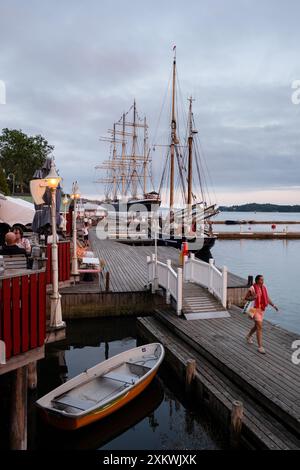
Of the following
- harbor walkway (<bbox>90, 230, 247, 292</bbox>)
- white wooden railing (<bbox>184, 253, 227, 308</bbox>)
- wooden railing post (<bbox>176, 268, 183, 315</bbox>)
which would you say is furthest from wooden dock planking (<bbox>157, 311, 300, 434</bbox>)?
harbor walkway (<bbox>90, 230, 247, 292</bbox>)

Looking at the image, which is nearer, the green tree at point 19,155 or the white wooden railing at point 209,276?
the white wooden railing at point 209,276

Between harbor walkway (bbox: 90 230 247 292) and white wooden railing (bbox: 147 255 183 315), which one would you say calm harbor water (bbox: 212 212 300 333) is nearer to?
harbor walkway (bbox: 90 230 247 292)

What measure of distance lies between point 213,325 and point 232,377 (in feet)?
12.1

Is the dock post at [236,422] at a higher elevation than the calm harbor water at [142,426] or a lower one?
higher

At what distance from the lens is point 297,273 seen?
37375mm

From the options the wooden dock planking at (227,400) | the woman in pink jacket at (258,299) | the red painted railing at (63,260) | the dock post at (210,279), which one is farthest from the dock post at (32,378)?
the dock post at (210,279)

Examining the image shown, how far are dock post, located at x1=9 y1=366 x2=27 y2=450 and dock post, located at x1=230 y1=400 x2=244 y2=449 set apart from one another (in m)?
3.93

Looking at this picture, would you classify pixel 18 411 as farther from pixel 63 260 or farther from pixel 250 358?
pixel 63 260

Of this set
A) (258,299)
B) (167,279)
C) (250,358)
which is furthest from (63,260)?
(250,358)

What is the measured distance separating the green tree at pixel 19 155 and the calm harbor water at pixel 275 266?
42.0 metres

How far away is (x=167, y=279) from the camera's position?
15633mm

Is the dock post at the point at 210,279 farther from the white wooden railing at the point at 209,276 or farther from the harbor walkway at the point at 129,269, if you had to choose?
the harbor walkway at the point at 129,269

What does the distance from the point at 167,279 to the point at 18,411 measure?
30.2ft

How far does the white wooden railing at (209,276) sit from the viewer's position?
47.3ft
